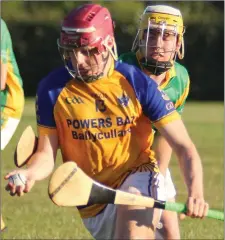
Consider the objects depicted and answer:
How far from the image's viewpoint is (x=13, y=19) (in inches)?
1411

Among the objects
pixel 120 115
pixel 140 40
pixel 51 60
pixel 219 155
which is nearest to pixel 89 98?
pixel 120 115

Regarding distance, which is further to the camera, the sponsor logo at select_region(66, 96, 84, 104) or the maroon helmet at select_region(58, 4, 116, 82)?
the sponsor logo at select_region(66, 96, 84, 104)

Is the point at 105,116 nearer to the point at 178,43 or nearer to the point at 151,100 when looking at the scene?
the point at 151,100

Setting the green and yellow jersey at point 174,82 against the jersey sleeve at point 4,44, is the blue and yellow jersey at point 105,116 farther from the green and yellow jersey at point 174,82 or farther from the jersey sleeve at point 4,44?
the jersey sleeve at point 4,44

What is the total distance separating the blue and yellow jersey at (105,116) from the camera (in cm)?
509

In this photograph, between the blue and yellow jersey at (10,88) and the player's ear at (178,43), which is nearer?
the player's ear at (178,43)

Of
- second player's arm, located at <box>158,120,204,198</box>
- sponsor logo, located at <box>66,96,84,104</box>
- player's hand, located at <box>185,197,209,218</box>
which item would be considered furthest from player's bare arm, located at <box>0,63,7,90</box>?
player's hand, located at <box>185,197,209,218</box>

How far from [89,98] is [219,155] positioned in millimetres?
11113

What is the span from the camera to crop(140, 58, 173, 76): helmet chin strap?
609 cm

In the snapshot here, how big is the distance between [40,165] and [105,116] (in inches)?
17.0

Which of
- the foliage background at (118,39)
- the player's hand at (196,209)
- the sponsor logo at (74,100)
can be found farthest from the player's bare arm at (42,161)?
the foliage background at (118,39)

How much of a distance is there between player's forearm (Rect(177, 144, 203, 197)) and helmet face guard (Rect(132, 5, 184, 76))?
1190mm

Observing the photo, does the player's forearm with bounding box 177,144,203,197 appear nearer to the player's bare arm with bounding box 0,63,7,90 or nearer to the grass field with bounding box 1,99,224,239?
the player's bare arm with bounding box 0,63,7,90

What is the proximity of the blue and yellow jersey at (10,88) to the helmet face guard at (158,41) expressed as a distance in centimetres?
85
